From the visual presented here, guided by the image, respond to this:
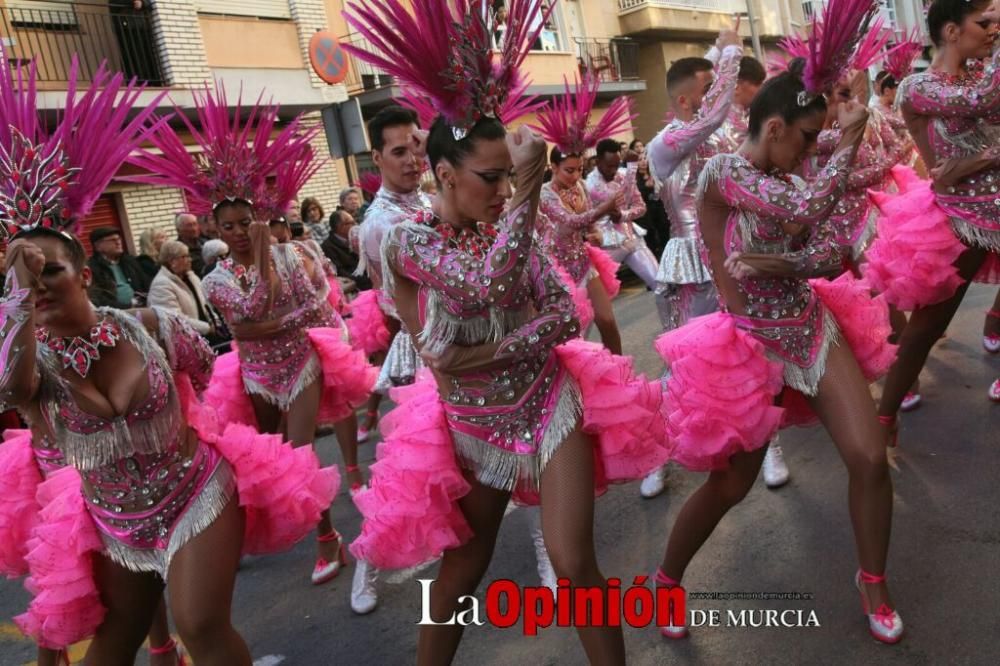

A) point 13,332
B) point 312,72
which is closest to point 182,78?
point 312,72

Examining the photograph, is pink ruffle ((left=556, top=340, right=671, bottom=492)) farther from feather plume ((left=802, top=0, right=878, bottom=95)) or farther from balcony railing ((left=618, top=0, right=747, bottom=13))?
balcony railing ((left=618, top=0, right=747, bottom=13))

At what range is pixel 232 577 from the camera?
257 centimetres

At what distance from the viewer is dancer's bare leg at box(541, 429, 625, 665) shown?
2.35m

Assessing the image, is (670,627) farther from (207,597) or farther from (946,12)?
(946,12)

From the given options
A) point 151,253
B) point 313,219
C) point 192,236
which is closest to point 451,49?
point 192,236

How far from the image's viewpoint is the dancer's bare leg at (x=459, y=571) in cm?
264

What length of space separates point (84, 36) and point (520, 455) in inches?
533

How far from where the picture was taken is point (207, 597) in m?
2.46

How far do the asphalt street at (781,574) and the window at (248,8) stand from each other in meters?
11.8

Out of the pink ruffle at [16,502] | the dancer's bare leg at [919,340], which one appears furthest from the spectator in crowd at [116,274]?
the dancer's bare leg at [919,340]

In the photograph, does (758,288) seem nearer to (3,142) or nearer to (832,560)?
(832,560)

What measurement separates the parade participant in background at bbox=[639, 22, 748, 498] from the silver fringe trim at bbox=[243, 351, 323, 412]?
2.00 meters

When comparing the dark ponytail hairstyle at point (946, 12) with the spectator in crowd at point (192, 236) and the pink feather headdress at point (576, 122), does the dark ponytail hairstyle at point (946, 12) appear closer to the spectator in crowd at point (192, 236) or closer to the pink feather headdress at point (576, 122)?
the pink feather headdress at point (576, 122)

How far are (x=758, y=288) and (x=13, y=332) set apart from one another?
2486mm
